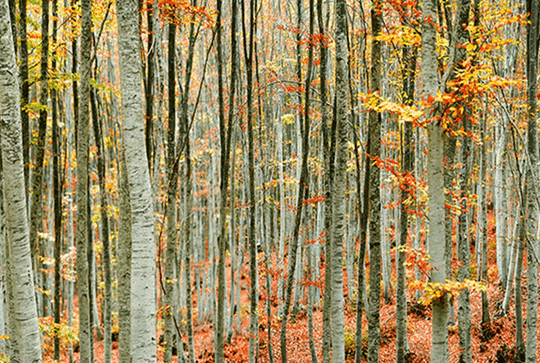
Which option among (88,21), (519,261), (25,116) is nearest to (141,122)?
(88,21)

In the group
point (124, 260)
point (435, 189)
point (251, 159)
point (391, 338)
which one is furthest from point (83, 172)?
point (391, 338)

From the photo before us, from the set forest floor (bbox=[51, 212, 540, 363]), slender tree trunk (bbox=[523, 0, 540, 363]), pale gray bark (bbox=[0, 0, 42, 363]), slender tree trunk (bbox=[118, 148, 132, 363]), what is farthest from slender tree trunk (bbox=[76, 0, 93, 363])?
slender tree trunk (bbox=[523, 0, 540, 363])

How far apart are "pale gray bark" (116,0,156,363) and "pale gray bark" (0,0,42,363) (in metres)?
0.80

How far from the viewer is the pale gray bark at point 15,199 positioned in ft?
9.68

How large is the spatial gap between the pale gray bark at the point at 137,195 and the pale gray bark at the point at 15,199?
801 mm

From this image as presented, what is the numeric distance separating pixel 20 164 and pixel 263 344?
11.0m

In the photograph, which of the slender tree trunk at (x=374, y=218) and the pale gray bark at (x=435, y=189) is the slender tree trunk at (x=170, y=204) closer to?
the slender tree trunk at (x=374, y=218)

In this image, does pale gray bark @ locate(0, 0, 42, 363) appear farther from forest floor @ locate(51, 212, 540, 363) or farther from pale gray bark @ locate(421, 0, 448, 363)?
forest floor @ locate(51, 212, 540, 363)

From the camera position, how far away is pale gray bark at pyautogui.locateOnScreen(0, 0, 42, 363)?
2951 millimetres

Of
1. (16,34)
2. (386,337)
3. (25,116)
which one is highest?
(16,34)

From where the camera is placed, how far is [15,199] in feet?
9.89

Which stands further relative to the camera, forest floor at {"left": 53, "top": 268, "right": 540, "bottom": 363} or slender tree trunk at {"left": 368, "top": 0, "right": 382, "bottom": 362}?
forest floor at {"left": 53, "top": 268, "right": 540, "bottom": 363}

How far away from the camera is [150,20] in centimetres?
583

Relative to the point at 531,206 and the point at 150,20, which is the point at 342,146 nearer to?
the point at 150,20
